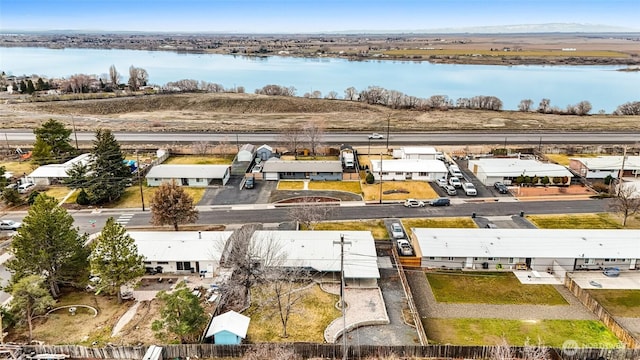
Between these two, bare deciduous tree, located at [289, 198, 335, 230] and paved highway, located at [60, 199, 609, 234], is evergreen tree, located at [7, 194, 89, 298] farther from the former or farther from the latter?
bare deciduous tree, located at [289, 198, 335, 230]

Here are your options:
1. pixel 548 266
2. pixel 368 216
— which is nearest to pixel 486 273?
pixel 548 266

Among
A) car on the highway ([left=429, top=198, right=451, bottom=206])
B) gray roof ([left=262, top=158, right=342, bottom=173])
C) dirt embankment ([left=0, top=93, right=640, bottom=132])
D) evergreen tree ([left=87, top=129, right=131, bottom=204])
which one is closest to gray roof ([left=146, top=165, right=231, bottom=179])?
evergreen tree ([left=87, top=129, right=131, bottom=204])

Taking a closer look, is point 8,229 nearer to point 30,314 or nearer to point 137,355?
point 30,314

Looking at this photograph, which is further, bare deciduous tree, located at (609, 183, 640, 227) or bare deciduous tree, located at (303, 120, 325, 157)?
bare deciduous tree, located at (303, 120, 325, 157)

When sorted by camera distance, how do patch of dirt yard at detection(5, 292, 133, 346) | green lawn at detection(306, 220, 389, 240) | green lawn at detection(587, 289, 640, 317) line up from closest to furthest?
patch of dirt yard at detection(5, 292, 133, 346), green lawn at detection(587, 289, 640, 317), green lawn at detection(306, 220, 389, 240)

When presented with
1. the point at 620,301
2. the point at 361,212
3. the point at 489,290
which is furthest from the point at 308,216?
the point at 620,301

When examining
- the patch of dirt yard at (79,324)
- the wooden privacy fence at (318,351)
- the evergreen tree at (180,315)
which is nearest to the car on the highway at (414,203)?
the wooden privacy fence at (318,351)
